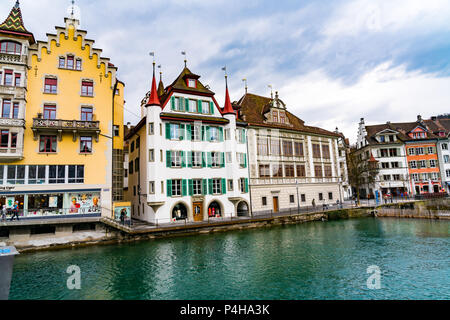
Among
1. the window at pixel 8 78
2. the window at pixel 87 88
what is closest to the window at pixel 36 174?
the window at pixel 8 78

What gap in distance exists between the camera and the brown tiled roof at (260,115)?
130 ft

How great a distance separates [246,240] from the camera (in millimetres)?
24375

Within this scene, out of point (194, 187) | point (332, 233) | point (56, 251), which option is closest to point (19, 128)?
point (56, 251)

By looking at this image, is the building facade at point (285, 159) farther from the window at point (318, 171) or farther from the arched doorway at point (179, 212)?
the arched doorway at point (179, 212)

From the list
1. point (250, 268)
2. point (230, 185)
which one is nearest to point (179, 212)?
point (230, 185)

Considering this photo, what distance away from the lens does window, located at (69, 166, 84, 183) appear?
26516mm

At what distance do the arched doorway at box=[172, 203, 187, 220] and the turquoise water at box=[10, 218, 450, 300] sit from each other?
19.1ft

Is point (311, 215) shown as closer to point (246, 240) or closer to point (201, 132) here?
point (246, 240)

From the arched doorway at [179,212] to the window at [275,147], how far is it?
16229mm

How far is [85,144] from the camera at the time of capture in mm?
27422

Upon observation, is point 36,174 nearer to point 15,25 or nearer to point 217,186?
point 15,25

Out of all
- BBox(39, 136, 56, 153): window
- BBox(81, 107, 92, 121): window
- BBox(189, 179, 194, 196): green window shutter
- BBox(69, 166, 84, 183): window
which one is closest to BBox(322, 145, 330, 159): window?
BBox(189, 179, 194, 196): green window shutter

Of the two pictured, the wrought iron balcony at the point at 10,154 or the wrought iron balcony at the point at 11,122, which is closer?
the wrought iron balcony at the point at 10,154

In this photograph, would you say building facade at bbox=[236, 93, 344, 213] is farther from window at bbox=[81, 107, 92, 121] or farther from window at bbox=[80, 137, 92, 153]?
window at bbox=[80, 137, 92, 153]
